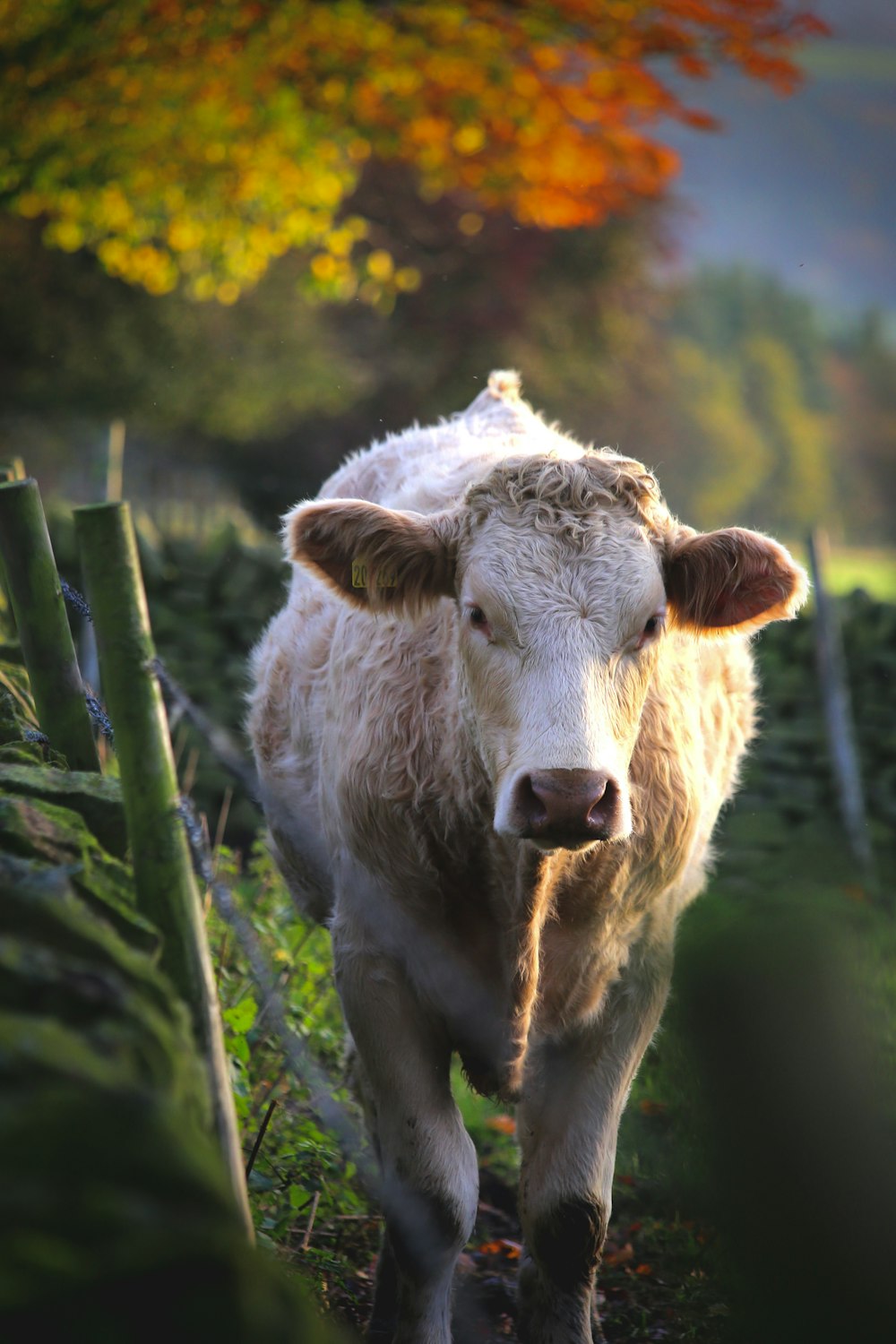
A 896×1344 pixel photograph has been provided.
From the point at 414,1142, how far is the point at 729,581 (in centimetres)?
169

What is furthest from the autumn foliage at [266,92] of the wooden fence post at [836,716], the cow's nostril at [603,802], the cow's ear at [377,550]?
the cow's nostril at [603,802]

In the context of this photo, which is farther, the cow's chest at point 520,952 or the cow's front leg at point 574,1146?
the cow's front leg at point 574,1146

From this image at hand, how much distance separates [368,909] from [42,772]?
110 centimetres

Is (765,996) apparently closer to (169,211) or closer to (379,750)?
(379,750)

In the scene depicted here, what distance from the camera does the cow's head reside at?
8.87ft

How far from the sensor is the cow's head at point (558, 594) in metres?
2.71

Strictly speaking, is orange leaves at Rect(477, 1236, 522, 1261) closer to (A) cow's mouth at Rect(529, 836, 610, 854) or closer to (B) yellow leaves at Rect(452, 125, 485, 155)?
(A) cow's mouth at Rect(529, 836, 610, 854)

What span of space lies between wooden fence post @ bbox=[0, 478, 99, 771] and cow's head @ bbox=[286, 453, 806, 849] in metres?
0.63

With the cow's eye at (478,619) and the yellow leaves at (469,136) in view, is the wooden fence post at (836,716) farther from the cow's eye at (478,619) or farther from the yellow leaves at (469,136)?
the cow's eye at (478,619)

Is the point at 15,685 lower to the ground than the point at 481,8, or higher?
lower

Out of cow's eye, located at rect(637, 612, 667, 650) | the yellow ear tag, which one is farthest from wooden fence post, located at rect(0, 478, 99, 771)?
cow's eye, located at rect(637, 612, 667, 650)

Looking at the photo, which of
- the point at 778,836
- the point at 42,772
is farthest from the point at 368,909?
the point at 778,836

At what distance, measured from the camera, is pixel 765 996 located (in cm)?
210

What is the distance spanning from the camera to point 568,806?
2619 millimetres
